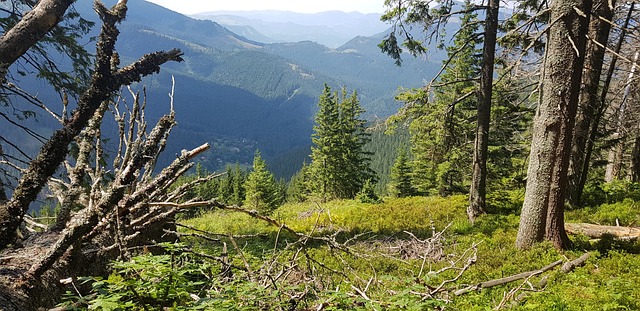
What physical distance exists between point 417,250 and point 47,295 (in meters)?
7.35

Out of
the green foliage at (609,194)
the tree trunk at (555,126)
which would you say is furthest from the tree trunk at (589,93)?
the tree trunk at (555,126)

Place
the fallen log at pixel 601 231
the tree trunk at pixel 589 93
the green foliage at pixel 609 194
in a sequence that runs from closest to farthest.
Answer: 1. the fallen log at pixel 601 231
2. the tree trunk at pixel 589 93
3. the green foliage at pixel 609 194

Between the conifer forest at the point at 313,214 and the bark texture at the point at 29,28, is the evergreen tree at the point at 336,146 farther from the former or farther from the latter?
the bark texture at the point at 29,28

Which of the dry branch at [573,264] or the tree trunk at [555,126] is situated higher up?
the tree trunk at [555,126]

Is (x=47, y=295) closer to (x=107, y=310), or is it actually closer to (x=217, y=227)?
(x=107, y=310)

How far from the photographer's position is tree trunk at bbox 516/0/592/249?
606 cm

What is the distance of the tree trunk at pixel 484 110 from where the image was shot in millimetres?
9078

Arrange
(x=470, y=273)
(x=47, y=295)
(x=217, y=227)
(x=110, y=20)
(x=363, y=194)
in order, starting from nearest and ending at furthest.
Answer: (x=47, y=295) → (x=110, y=20) → (x=470, y=273) → (x=217, y=227) → (x=363, y=194)

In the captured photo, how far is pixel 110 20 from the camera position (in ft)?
8.25

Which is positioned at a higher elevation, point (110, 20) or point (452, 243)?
point (110, 20)

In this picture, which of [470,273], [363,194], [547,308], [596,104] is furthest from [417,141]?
[547,308]

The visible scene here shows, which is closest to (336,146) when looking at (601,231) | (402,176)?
(402,176)

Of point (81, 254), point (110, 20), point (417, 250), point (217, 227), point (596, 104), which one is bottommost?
point (217, 227)

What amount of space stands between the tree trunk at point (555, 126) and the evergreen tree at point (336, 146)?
2171 centimetres
